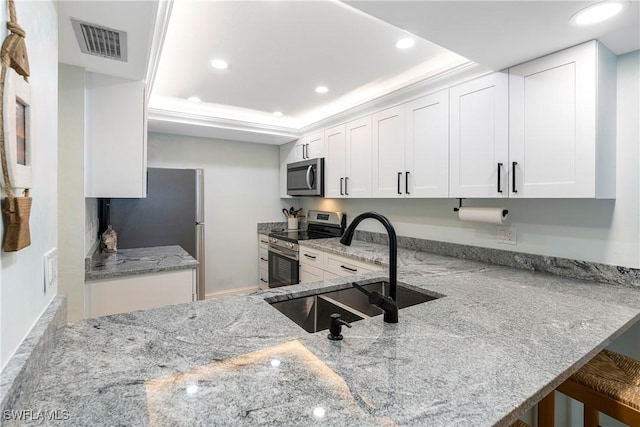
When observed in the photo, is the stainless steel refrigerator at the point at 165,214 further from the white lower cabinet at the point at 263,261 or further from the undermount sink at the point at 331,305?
the undermount sink at the point at 331,305

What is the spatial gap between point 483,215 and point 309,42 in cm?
163

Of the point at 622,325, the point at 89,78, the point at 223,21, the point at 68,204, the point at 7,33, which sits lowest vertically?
the point at 622,325

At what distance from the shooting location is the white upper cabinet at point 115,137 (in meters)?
1.96

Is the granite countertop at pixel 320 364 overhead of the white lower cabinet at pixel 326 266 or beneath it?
overhead

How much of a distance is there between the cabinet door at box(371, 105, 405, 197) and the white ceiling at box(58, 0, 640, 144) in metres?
0.29

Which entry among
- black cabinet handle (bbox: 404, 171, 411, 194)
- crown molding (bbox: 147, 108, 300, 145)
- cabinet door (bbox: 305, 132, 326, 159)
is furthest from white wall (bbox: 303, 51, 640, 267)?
crown molding (bbox: 147, 108, 300, 145)

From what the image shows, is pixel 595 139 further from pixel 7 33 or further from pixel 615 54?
pixel 7 33

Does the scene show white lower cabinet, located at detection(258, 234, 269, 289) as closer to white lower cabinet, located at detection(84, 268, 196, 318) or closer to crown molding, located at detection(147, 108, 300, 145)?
crown molding, located at detection(147, 108, 300, 145)

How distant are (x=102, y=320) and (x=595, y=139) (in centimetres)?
231

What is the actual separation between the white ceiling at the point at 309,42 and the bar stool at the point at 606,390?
1486 mm

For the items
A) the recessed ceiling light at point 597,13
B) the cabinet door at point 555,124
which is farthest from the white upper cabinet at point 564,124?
the recessed ceiling light at point 597,13

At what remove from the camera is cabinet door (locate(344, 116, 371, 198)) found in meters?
2.93

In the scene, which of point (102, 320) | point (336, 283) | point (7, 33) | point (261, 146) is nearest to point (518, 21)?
point (336, 283)

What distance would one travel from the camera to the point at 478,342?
967 millimetres
